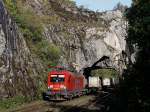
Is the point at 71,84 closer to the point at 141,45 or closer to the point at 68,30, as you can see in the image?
the point at 68,30

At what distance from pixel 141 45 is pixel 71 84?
1065 inches

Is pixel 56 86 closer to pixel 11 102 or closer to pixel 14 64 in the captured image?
pixel 14 64

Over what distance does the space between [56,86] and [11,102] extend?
8479 millimetres

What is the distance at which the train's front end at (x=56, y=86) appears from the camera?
45344mm

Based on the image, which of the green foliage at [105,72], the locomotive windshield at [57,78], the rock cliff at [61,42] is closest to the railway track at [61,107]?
the rock cliff at [61,42]

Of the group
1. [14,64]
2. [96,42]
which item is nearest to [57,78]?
[14,64]

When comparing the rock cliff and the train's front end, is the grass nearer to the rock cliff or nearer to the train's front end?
the rock cliff

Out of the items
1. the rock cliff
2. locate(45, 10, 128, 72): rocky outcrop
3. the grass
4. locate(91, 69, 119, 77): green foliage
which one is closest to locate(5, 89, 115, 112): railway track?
the grass

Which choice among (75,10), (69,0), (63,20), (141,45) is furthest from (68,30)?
(141,45)

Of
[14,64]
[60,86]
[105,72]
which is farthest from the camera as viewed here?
[105,72]

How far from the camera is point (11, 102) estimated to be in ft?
128

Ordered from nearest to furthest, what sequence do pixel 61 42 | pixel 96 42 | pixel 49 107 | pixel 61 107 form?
1. pixel 49 107
2. pixel 61 107
3. pixel 61 42
4. pixel 96 42

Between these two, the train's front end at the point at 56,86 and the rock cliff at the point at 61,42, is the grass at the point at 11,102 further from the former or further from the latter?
the train's front end at the point at 56,86

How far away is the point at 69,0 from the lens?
291ft
